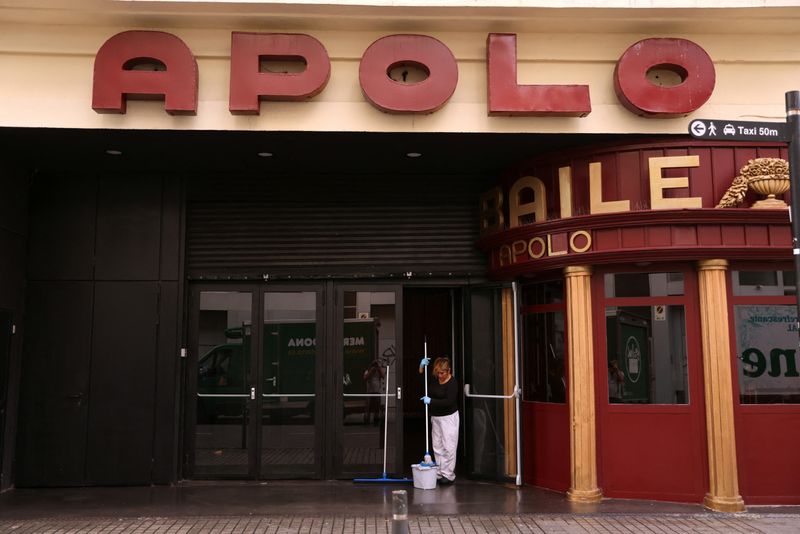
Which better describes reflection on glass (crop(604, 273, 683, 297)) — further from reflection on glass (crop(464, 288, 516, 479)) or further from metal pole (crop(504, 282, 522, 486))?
reflection on glass (crop(464, 288, 516, 479))

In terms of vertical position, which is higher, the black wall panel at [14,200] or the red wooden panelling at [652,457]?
the black wall panel at [14,200]

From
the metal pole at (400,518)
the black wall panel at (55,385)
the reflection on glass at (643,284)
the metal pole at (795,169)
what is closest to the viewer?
the metal pole at (400,518)

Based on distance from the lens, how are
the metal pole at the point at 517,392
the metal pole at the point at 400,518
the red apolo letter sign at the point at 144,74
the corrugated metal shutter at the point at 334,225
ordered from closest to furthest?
the metal pole at the point at 400,518 → the red apolo letter sign at the point at 144,74 → the metal pole at the point at 517,392 → the corrugated metal shutter at the point at 334,225

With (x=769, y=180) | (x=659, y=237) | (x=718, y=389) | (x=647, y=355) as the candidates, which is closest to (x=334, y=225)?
(x=659, y=237)

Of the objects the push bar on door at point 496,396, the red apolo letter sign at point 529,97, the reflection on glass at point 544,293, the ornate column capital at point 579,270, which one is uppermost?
the red apolo letter sign at point 529,97

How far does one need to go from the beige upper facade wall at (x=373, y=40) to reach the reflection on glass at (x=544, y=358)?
2383mm

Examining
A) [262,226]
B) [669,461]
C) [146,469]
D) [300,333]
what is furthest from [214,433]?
[669,461]

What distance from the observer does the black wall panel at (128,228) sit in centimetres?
927

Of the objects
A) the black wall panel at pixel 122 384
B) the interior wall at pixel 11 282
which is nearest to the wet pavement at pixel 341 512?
the black wall panel at pixel 122 384

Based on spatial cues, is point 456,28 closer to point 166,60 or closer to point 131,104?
point 166,60

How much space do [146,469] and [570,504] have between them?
522 cm

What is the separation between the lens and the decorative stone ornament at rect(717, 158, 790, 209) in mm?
7602

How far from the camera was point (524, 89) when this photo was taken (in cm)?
759

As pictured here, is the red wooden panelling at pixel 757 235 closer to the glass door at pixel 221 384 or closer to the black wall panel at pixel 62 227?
the glass door at pixel 221 384
